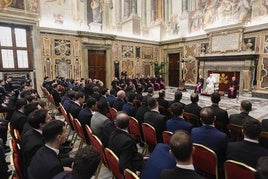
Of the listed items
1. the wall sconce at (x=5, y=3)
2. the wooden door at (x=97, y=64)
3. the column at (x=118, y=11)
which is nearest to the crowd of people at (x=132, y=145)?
the wall sconce at (x=5, y=3)

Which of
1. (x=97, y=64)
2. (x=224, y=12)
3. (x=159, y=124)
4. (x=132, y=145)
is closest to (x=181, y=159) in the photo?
(x=132, y=145)

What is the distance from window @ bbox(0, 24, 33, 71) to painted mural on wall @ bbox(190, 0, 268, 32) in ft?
35.9

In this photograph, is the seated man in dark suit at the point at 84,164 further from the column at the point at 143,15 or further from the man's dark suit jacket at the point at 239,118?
the column at the point at 143,15

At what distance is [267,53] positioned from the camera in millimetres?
9617

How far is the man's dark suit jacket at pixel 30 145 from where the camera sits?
2.12 meters

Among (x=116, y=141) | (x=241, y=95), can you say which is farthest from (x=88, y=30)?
(x=116, y=141)

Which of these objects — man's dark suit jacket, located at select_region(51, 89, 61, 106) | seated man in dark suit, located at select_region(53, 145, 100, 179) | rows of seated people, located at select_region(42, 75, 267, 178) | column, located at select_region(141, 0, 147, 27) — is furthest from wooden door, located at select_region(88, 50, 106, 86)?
seated man in dark suit, located at select_region(53, 145, 100, 179)

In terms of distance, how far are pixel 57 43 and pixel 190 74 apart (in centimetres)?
959

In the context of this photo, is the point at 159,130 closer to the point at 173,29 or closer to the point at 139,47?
the point at 139,47

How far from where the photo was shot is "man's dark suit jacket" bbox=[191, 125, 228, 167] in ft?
7.45

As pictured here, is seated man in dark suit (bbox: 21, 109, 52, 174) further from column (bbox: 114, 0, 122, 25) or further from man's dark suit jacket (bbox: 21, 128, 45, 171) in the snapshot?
column (bbox: 114, 0, 122, 25)

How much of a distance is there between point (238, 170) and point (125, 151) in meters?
1.14

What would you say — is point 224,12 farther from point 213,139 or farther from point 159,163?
point 159,163

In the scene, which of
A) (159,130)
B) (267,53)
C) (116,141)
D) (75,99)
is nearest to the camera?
(116,141)
